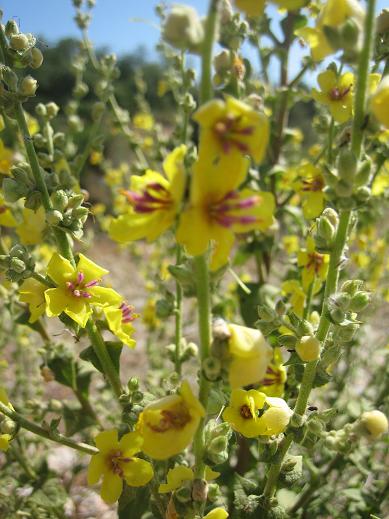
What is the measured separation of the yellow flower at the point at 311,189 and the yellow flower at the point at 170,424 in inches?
41.8

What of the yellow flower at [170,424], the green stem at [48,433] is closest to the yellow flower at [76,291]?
the green stem at [48,433]

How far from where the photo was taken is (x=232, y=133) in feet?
3.43

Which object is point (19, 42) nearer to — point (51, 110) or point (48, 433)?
point (51, 110)

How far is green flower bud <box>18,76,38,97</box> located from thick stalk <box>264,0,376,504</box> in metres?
1.01

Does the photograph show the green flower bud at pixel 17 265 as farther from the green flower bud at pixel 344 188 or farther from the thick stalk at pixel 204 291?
the green flower bud at pixel 344 188

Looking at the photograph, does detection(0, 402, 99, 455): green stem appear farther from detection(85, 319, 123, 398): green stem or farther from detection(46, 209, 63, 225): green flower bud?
detection(46, 209, 63, 225): green flower bud

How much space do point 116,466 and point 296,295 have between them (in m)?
1.03

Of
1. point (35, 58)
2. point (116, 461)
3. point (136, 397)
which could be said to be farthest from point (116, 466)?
point (35, 58)

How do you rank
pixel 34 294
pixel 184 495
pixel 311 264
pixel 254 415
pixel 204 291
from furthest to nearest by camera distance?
pixel 311 264 → pixel 34 294 → pixel 254 415 → pixel 184 495 → pixel 204 291

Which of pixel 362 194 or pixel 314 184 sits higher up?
pixel 362 194

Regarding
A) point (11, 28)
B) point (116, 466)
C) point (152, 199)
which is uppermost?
point (11, 28)

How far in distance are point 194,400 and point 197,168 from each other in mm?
514

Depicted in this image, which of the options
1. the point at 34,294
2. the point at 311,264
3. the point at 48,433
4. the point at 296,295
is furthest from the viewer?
the point at 296,295

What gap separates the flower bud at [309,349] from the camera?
1.34 meters
